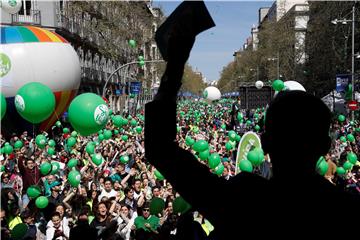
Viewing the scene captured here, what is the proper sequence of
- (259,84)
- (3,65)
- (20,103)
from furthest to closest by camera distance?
1. (259,84)
2. (3,65)
3. (20,103)

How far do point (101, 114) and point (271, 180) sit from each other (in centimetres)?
785

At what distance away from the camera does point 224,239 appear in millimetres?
1434

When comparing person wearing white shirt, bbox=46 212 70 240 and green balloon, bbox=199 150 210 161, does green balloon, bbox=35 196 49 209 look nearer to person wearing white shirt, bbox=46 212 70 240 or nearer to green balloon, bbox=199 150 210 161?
person wearing white shirt, bbox=46 212 70 240

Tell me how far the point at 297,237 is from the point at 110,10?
135 feet

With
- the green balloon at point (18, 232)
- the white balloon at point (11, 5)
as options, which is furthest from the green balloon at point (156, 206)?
the white balloon at point (11, 5)

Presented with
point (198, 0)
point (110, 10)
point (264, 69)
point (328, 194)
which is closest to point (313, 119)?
point (328, 194)

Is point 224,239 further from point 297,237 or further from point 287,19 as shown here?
point 287,19

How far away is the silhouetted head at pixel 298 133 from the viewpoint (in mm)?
1470

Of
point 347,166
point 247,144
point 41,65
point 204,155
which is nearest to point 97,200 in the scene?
point 247,144

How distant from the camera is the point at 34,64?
54.7ft

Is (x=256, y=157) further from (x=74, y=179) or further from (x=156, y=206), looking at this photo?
(x=156, y=206)

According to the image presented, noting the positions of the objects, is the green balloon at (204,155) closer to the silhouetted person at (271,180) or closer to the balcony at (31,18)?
the silhouetted person at (271,180)

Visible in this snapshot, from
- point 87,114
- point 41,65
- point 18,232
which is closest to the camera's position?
point 18,232

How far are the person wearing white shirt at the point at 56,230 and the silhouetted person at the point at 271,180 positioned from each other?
5.54 metres
